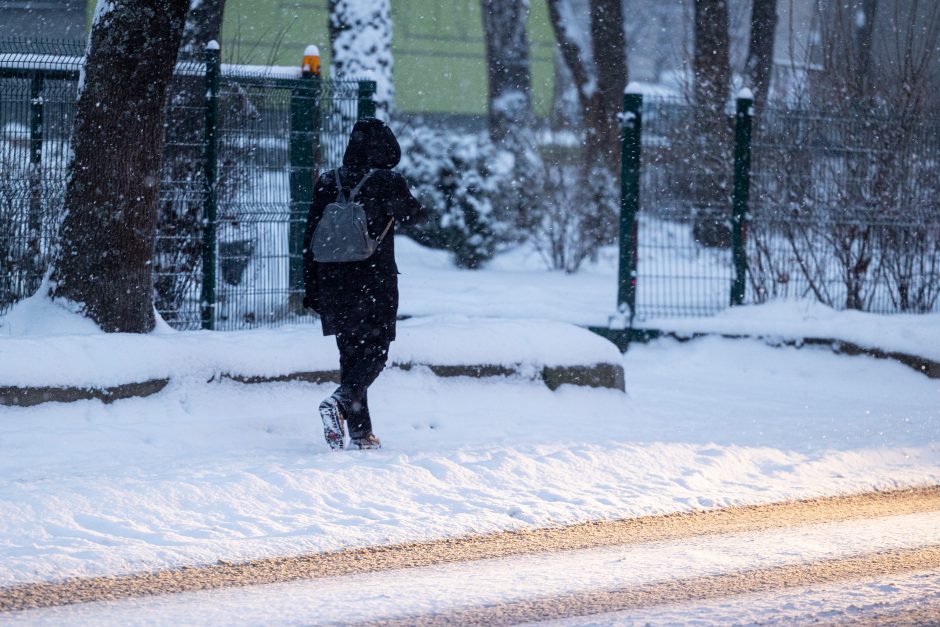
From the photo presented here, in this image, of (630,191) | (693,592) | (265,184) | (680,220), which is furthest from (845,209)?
(693,592)

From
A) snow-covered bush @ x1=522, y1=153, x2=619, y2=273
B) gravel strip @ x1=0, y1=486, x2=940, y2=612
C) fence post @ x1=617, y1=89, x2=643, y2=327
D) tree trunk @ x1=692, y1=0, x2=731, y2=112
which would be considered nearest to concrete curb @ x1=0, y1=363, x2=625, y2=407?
gravel strip @ x1=0, y1=486, x2=940, y2=612

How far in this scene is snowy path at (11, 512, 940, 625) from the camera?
4.46 m

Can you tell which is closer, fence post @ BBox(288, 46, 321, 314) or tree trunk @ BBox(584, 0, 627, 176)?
fence post @ BBox(288, 46, 321, 314)

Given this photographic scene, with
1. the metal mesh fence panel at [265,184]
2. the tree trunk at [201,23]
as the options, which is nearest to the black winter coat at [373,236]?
the metal mesh fence panel at [265,184]

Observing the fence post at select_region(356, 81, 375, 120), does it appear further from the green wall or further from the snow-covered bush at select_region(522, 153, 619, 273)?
the green wall

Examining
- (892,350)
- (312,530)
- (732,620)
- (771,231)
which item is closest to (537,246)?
(771,231)

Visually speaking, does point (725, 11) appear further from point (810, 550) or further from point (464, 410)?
point (810, 550)

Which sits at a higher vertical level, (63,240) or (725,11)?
(725,11)

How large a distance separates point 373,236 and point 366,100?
3336 millimetres

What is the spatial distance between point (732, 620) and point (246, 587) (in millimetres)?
1742

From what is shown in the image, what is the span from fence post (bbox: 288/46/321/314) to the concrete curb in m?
1.85

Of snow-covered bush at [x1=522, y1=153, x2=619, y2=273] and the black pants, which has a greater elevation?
snow-covered bush at [x1=522, y1=153, x2=619, y2=273]

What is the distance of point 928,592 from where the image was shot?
15.8ft

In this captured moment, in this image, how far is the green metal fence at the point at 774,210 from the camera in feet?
39.0
